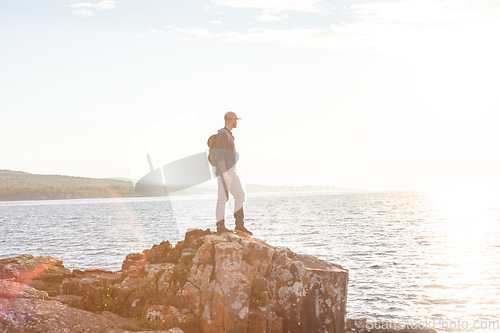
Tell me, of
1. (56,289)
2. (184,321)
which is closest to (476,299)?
(184,321)

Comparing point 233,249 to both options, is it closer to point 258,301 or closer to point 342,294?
point 258,301

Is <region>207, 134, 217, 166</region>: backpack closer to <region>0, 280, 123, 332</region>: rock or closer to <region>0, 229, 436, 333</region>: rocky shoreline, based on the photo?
<region>0, 229, 436, 333</region>: rocky shoreline

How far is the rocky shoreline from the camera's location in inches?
510

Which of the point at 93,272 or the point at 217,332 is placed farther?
the point at 93,272

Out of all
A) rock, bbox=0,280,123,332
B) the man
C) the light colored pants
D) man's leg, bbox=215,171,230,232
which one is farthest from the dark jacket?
rock, bbox=0,280,123,332

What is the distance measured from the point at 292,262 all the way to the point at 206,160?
4.39 meters

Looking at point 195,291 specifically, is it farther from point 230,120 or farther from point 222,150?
point 230,120

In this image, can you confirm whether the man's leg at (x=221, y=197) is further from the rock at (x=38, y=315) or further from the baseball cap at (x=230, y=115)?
the rock at (x=38, y=315)

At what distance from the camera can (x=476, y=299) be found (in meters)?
26.0

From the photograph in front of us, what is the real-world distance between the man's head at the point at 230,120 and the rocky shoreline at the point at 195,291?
3377 mm

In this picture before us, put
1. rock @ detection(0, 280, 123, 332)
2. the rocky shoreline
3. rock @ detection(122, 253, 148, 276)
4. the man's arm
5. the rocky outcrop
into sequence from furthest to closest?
rock @ detection(122, 253, 148, 276)
the man's arm
the rocky outcrop
the rocky shoreline
rock @ detection(0, 280, 123, 332)

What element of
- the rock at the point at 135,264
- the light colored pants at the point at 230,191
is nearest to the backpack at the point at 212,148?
the light colored pants at the point at 230,191

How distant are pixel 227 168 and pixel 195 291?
3862 mm

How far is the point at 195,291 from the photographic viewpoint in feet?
45.0
